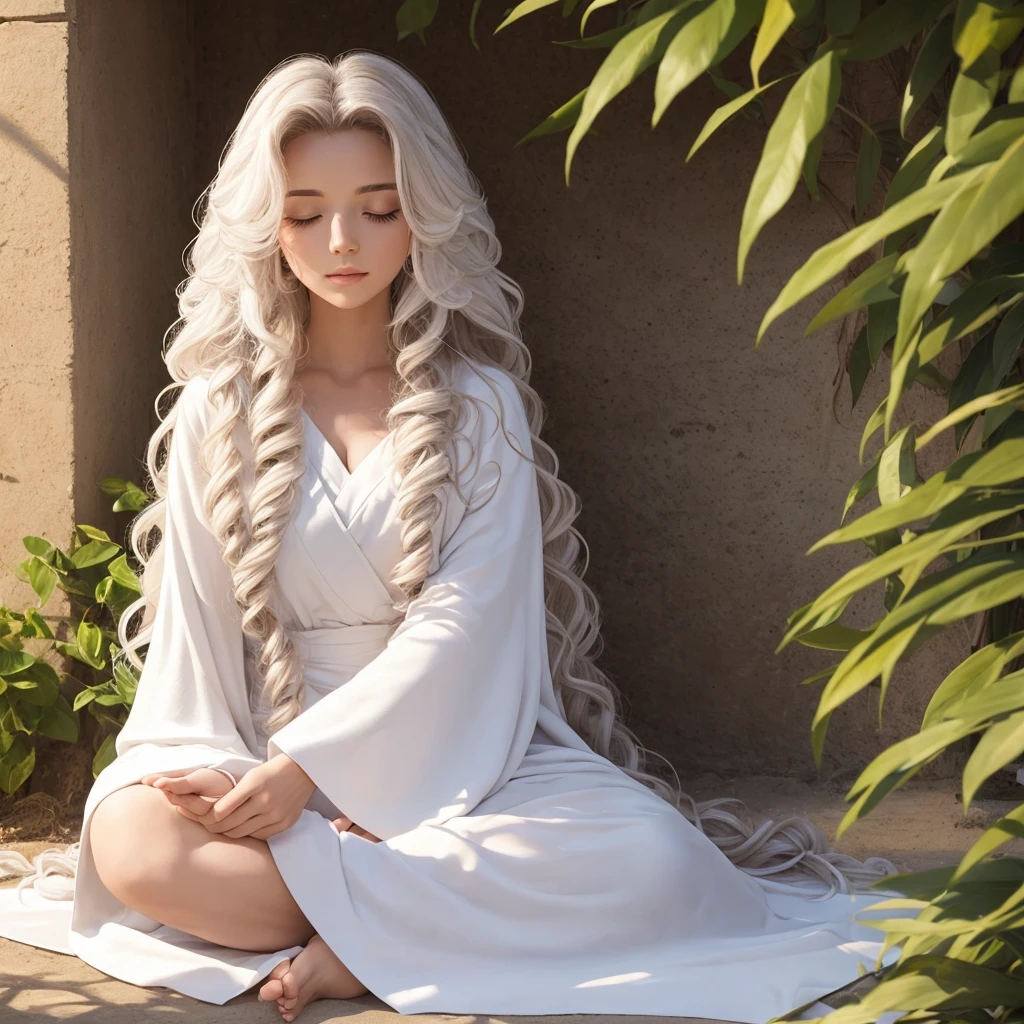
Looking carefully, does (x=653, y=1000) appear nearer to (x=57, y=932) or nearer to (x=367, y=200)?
(x=57, y=932)

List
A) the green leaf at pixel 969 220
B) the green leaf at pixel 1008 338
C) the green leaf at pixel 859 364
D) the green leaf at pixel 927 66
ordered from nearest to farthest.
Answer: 1. the green leaf at pixel 969 220
2. the green leaf at pixel 927 66
3. the green leaf at pixel 1008 338
4. the green leaf at pixel 859 364

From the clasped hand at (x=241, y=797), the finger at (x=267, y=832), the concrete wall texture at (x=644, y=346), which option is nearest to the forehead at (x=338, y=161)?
the concrete wall texture at (x=644, y=346)

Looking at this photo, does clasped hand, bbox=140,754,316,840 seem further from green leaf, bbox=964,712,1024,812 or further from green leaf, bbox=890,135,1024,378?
green leaf, bbox=890,135,1024,378

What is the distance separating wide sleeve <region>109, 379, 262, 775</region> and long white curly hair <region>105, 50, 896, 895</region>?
0.15 ft

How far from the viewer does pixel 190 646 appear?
8.70ft

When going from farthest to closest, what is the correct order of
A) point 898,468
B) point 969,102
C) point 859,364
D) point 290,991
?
1. point 290,991
2. point 859,364
3. point 898,468
4. point 969,102

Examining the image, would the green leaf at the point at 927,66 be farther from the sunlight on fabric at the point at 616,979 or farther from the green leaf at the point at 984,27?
the sunlight on fabric at the point at 616,979

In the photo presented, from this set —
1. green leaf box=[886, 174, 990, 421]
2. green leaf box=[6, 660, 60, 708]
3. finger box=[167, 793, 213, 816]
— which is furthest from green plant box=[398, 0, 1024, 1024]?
green leaf box=[6, 660, 60, 708]

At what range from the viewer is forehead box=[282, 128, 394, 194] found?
2.65 metres

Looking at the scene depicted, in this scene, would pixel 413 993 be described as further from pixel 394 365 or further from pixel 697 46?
pixel 697 46

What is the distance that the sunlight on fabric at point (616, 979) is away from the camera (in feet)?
7.70

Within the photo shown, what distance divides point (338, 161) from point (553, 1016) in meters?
1.56

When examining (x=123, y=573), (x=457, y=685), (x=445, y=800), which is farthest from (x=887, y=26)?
(x=123, y=573)

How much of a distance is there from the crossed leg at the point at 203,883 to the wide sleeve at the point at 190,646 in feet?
0.64
